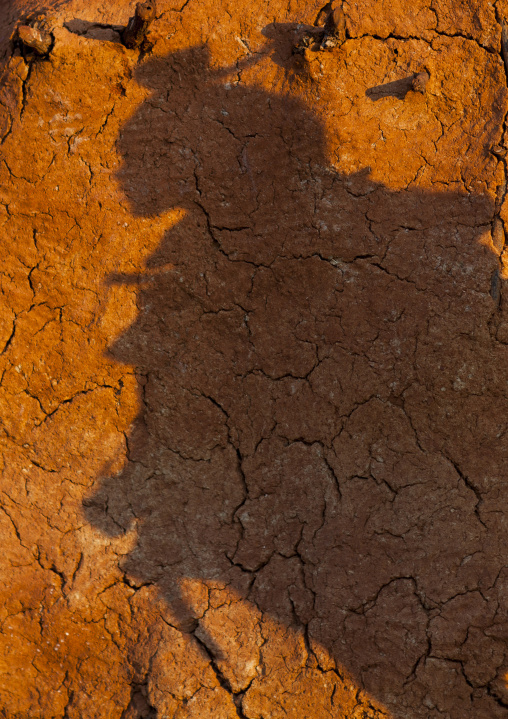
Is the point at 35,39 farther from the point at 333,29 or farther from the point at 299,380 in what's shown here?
the point at 299,380

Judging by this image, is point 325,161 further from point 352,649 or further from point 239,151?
point 352,649

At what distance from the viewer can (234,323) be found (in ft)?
8.80

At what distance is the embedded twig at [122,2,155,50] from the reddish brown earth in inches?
2.1

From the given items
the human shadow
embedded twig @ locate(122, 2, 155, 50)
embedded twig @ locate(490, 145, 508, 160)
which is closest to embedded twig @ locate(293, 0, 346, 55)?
the human shadow

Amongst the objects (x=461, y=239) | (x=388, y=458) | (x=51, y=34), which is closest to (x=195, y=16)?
(x=51, y=34)

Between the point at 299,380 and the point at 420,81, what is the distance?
156 cm

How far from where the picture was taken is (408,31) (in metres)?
2.70

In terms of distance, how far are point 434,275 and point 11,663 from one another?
9.03 feet

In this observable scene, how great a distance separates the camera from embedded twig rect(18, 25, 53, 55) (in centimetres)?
258

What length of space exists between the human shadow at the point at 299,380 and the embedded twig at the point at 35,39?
471 millimetres

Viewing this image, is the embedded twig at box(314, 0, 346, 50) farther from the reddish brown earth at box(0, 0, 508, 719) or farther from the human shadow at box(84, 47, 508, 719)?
the human shadow at box(84, 47, 508, 719)

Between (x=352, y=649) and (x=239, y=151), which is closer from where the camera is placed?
(x=352, y=649)

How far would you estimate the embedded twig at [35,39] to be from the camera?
2.58 m

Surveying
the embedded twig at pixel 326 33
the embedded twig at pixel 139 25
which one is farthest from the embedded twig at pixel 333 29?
the embedded twig at pixel 139 25
